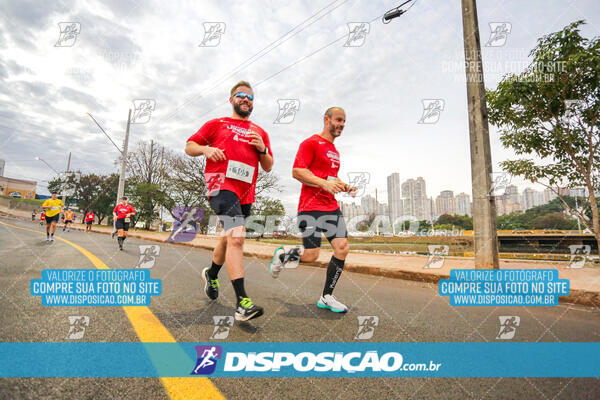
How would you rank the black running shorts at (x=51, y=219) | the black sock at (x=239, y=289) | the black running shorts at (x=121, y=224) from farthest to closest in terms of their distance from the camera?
the black running shorts at (x=51, y=219), the black running shorts at (x=121, y=224), the black sock at (x=239, y=289)

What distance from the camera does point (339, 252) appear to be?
2980mm

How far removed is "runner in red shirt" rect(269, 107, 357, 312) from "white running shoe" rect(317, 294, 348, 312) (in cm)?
12

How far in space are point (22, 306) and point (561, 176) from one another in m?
9.54

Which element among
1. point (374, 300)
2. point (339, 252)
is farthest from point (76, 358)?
point (374, 300)

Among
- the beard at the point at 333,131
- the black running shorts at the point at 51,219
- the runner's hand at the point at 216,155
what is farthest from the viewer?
the black running shorts at the point at 51,219

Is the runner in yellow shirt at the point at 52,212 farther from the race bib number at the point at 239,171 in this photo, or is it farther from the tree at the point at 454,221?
the tree at the point at 454,221

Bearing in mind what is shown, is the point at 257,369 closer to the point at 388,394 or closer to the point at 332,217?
the point at 388,394

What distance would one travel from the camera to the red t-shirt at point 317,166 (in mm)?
3131

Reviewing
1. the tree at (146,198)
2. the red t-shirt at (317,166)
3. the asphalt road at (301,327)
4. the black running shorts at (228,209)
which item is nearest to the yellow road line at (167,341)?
the asphalt road at (301,327)

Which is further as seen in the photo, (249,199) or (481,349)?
(249,199)

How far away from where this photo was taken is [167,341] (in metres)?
1.63

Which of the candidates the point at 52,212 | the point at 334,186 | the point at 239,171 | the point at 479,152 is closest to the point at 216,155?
the point at 239,171

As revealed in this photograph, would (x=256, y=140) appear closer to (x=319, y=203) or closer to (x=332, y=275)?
(x=319, y=203)

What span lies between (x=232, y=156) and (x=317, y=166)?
101 centimetres
